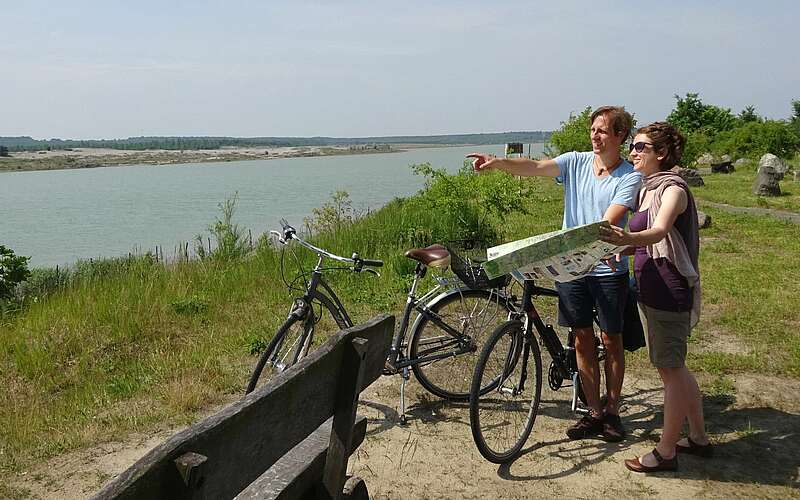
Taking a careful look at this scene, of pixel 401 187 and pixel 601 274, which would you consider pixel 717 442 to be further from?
pixel 401 187

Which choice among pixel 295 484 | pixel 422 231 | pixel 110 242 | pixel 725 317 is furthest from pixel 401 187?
pixel 295 484

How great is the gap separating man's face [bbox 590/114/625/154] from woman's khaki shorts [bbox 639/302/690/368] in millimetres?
906

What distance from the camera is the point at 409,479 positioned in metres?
3.70

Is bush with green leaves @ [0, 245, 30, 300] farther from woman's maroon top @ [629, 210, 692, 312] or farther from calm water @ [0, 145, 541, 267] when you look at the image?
woman's maroon top @ [629, 210, 692, 312]

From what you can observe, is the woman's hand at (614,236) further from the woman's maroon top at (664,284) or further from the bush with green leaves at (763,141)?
the bush with green leaves at (763,141)

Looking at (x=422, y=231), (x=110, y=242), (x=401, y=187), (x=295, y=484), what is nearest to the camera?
(x=295, y=484)

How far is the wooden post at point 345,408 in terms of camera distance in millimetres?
2166

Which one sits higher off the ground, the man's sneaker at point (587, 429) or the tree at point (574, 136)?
the tree at point (574, 136)

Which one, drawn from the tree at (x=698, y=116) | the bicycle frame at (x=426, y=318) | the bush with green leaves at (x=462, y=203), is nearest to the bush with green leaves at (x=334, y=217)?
the bush with green leaves at (x=462, y=203)

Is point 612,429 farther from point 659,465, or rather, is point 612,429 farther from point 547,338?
point 547,338

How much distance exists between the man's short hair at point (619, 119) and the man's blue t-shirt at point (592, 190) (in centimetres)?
17

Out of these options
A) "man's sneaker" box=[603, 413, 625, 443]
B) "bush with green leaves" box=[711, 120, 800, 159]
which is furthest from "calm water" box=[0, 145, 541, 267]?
"bush with green leaves" box=[711, 120, 800, 159]

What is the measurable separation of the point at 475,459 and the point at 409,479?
0.45 meters

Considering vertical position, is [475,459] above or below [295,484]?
below
